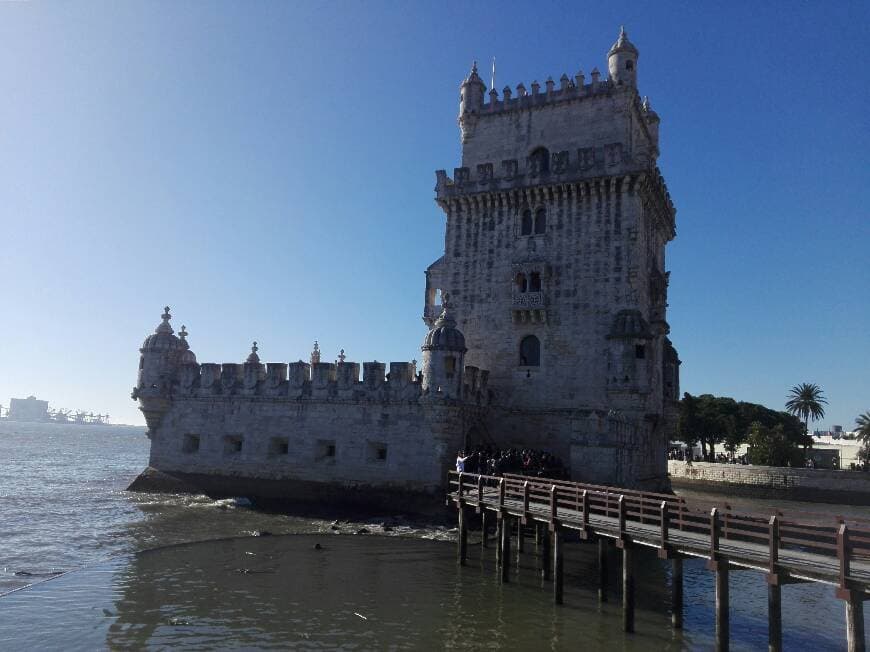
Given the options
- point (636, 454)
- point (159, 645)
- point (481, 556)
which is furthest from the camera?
point (636, 454)

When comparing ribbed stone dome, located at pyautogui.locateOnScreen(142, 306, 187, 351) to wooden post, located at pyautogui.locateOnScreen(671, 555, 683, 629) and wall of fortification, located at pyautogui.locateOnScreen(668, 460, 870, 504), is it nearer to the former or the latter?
wooden post, located at pyautogui.locateOnScreen(671, 555, 683, 629)

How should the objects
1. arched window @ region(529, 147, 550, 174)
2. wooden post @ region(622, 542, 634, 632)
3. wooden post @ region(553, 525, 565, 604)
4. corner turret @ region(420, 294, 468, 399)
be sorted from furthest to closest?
arched window @ region(529, 147, 550, 174) → corner turret @ region(420, 294, 468, 399) → wooden post @ region(553, 525, 565, 604) → wooden post @ region(622, 542, 634, 632)

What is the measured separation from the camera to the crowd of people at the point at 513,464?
85.6ft

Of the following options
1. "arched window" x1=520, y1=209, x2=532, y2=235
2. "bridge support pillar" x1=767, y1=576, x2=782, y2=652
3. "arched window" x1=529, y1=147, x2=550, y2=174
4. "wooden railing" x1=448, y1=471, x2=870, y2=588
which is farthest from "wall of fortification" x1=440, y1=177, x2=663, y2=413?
"bridge support pillar" x1=767, y1=576, x2=782, y2=652

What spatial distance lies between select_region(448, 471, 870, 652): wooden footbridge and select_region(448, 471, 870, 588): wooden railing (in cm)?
2

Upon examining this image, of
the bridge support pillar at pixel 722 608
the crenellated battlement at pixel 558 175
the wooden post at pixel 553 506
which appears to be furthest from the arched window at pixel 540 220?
the bridge support pillar at pixel 722 608

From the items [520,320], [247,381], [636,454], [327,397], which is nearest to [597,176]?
[520,320]

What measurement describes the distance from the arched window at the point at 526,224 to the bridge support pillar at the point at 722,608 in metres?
21.8

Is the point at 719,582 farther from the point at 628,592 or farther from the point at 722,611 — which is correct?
the point at 628,592

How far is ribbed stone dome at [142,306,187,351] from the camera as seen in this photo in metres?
36.9

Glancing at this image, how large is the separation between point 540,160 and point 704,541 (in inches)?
917

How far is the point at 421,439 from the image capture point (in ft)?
98.6

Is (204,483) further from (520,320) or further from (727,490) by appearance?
(727,490)

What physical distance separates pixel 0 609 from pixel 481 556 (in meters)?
14.5
